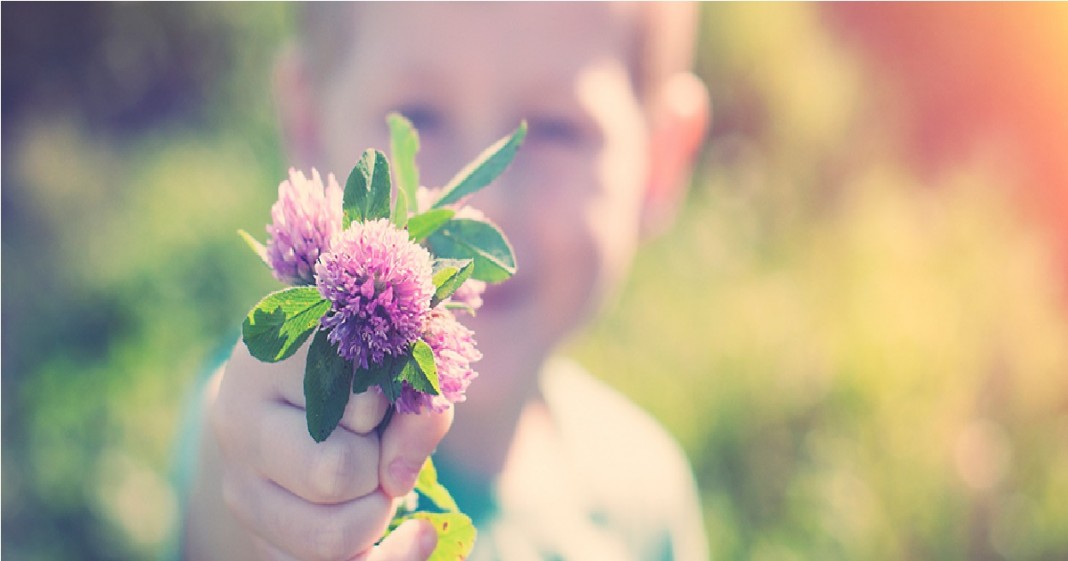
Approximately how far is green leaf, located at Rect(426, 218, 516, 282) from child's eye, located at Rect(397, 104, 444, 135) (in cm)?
33

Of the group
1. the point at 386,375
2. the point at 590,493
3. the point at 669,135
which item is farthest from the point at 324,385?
the point at 669,135

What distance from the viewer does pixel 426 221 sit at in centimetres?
38

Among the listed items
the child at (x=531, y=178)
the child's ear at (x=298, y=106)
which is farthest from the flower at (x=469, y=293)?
the child's ear at (x=298, y=106)

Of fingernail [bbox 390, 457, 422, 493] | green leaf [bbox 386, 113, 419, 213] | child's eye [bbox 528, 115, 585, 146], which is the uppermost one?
child's eye [bbox 528, 115, 585, 146]

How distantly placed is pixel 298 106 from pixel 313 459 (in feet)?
1.68

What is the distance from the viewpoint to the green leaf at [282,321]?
0.35m

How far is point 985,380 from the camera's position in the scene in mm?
1303

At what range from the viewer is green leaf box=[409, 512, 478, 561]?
1.45ft

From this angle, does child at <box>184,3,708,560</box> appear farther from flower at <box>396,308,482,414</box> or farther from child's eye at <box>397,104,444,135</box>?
flower at <box>396,308,482,414</box>

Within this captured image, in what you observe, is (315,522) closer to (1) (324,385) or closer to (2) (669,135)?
(1) (324,385)

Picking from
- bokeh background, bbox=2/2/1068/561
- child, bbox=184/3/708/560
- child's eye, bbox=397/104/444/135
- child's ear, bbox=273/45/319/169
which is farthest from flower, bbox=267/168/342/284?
bokeh background, bbox=2/2/1068/561

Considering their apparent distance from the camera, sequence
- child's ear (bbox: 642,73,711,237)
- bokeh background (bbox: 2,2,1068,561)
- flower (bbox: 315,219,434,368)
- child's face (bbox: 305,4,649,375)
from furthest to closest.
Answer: bokeh background (bbox: 2,2,1068,561)
child's ear (bbox: 642,73,711,237)
child's face (bbox: 305,4,649,375)
flower (bbox: 315,219,434,368)

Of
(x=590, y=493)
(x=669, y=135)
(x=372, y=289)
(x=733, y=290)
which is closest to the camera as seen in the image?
(x=372, y=289)

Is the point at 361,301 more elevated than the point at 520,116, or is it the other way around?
the point at 520,116
